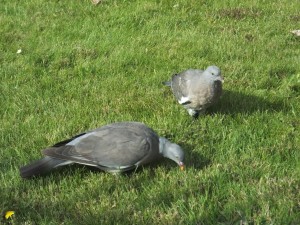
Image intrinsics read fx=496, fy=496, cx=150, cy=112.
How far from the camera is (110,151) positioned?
15.4ft

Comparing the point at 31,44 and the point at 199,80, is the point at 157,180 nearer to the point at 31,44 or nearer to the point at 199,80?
the point at 199,80

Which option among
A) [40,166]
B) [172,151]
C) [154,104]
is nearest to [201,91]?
[154,104]

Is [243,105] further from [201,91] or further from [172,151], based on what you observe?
[172,151]

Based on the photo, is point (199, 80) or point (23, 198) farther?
point (199, 80)

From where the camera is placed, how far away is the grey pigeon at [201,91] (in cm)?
573

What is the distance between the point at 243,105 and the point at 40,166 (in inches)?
109

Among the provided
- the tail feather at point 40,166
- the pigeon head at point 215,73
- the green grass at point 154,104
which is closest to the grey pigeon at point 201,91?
the pigeon head at point 215,73

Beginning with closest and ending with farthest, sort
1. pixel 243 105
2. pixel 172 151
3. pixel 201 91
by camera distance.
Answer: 1. pixel 172 151
2. pixel 201 91
3. pixel 243 105

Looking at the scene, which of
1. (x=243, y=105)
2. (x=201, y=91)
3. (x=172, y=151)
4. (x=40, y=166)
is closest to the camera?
(x=40, y=166)

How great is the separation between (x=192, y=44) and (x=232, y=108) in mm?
2114

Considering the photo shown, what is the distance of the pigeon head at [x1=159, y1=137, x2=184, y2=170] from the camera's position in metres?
4.75

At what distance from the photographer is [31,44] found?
26.2ft

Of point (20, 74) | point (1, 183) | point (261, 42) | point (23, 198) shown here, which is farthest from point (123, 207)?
point (261, 42)

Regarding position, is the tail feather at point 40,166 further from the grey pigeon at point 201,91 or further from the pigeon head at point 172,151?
the grey pigeon at point 201,91
